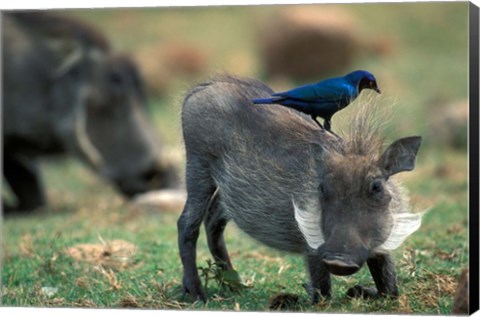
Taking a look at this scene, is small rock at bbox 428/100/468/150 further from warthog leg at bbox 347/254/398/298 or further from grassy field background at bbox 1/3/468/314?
warthog leg at bbox 347/254/398/298

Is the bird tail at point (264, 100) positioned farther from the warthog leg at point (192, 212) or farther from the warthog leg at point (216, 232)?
the warthog leg at point (216, 232)

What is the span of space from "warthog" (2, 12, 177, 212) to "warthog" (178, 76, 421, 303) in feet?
11.5

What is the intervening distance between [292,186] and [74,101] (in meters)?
4.27

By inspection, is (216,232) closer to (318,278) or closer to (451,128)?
(318,278)

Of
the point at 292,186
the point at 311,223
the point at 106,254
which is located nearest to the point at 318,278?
the point at 311,223

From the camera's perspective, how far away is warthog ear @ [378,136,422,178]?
461 centimetres

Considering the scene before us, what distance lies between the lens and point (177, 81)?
16109mm

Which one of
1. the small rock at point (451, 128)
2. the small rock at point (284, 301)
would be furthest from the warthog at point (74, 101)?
the small rock at point (284, 301)

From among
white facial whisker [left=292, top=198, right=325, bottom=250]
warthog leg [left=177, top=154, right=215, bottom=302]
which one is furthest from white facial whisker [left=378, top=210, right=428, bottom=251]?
warthog leg [left=177, top=154, right=215, bottom=302]

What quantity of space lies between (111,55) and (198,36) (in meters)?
8.16

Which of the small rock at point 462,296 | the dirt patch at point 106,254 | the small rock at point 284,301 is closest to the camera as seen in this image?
the small rock at point 462,296

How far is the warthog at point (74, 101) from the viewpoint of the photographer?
28.9 feet

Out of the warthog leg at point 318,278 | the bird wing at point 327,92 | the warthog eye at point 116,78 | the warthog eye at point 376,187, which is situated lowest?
the warthog leg at point 318,278

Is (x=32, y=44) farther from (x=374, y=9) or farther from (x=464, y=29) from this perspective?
(x=374, y=9)
